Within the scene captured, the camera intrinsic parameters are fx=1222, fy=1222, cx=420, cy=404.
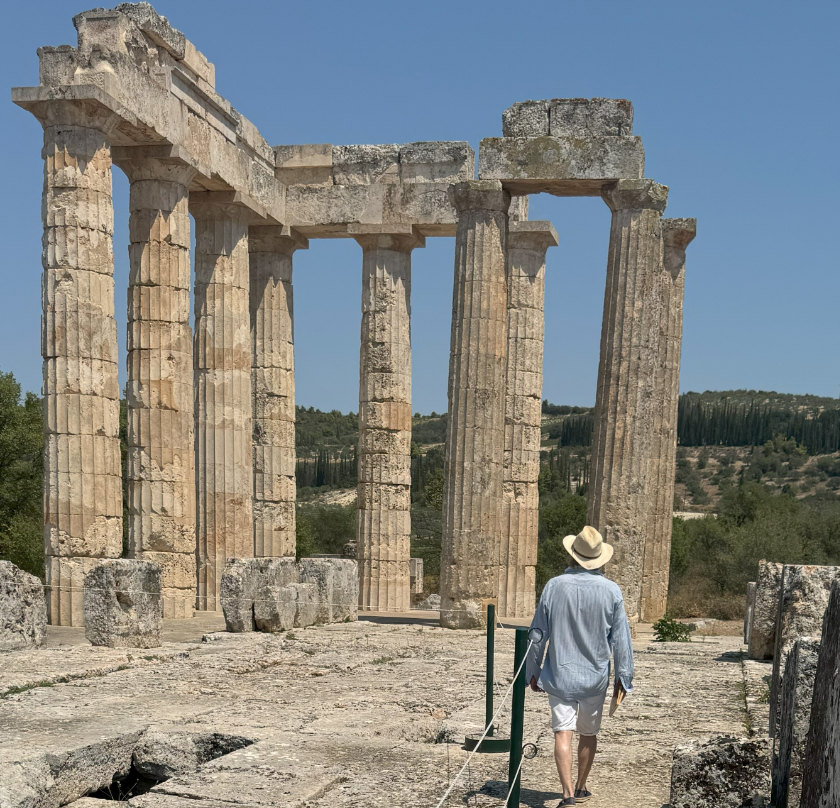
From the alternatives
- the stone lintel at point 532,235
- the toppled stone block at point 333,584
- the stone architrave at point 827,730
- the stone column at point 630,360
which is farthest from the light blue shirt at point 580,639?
the stone lintel at point 532,235

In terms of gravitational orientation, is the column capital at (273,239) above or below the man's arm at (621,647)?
above

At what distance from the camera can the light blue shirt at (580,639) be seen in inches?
286

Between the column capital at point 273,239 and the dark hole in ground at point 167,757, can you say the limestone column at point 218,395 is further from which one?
the dark hole in ground at point 167,757

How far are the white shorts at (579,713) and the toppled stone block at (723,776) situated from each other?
669mm

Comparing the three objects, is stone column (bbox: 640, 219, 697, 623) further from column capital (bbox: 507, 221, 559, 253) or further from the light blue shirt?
the light blue shirt

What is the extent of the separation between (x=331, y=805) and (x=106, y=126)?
13704 millimetres

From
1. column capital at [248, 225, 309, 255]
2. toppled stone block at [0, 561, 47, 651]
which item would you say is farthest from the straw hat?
column capital at [248, 225, 309, 255]

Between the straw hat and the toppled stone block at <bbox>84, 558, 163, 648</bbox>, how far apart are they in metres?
7.49

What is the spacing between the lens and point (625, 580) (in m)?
18.5

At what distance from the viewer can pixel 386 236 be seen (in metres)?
25.0

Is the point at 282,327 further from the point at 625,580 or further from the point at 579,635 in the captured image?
the point at 579,635

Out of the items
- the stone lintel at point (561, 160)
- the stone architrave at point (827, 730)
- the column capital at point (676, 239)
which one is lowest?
the stone architrave at point (827, 730)

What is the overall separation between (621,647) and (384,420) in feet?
59.1

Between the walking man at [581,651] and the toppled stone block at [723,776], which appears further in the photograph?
the walking man at [581,651]
